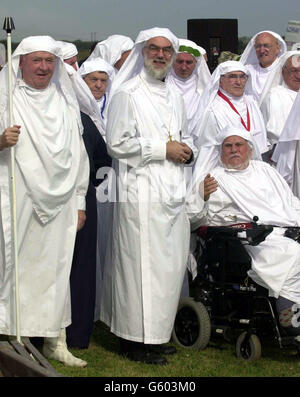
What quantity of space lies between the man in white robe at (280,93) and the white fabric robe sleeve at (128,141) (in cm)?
270

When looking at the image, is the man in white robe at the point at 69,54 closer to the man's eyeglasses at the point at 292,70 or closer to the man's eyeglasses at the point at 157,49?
the man's eyeglasses at the point at 292,70

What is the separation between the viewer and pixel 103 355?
757 centimetres

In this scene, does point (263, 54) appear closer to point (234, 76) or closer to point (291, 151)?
point (234, 76)

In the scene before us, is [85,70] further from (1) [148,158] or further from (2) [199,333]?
(2) [199,333]

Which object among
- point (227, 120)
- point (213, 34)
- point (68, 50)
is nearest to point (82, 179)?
point (227, 120)

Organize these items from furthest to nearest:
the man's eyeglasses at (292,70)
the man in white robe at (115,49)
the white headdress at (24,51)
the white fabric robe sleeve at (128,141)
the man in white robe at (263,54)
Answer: the man in white robe at (263,54) < the man in white robe at (115,49) < the man's eyeglasses at (292,70) < the white fabric robe sleeve at (128,141) < the white headdress at (24,51)

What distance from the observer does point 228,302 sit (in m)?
7.66

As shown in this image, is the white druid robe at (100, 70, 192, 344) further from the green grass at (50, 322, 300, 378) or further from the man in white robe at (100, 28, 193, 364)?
the green grass at (50, 322, 300, 378)

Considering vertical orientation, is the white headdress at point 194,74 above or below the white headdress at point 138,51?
below

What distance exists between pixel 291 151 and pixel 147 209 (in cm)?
247

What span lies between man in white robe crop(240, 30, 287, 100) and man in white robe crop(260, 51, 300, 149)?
1.45 feet

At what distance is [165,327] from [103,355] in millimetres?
601

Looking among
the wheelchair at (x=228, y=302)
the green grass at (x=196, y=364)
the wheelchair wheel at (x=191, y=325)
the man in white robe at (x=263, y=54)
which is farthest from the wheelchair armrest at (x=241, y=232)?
the man in white robe at (x=263, y=54)

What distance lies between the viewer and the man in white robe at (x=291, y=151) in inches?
358
